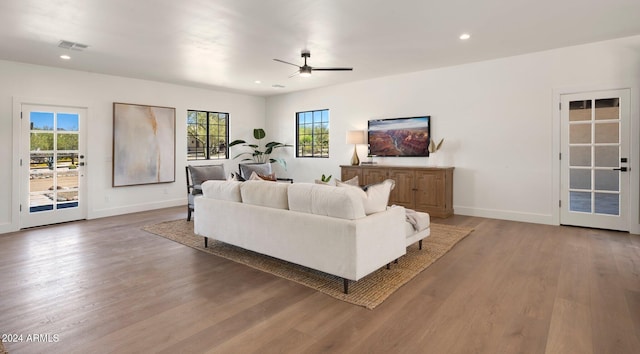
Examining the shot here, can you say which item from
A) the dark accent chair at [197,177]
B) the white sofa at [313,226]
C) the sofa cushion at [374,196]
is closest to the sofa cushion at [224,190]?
the white sofa at [313,226]

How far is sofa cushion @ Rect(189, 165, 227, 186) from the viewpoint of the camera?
5.94 metres

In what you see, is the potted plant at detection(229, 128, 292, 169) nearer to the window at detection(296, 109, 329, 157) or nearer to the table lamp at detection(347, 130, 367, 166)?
the window at detection(296, 109, 329, 157)

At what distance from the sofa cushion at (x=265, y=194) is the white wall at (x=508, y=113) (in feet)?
13.0

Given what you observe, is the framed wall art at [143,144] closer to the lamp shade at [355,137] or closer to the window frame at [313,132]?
the window frame at [313,132]

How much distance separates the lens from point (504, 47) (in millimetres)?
4945

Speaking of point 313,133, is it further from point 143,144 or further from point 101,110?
point 101,110

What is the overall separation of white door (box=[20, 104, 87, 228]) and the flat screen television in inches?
218

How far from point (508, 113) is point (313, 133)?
4.34m

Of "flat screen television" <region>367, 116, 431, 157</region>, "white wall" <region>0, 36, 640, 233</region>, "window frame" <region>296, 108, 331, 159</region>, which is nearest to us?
"white wall" <region>0, 36, 640, 233</region>

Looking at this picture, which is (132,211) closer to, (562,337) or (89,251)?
(89,251)

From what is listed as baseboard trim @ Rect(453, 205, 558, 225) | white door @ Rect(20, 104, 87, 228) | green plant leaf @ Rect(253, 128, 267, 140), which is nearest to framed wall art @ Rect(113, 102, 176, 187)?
white door @ Rect(20, 104, 87, 228)

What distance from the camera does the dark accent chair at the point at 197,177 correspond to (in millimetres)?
5781

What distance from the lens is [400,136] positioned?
6.77 meters

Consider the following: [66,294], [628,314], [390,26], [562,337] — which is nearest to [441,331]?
[562,337]
